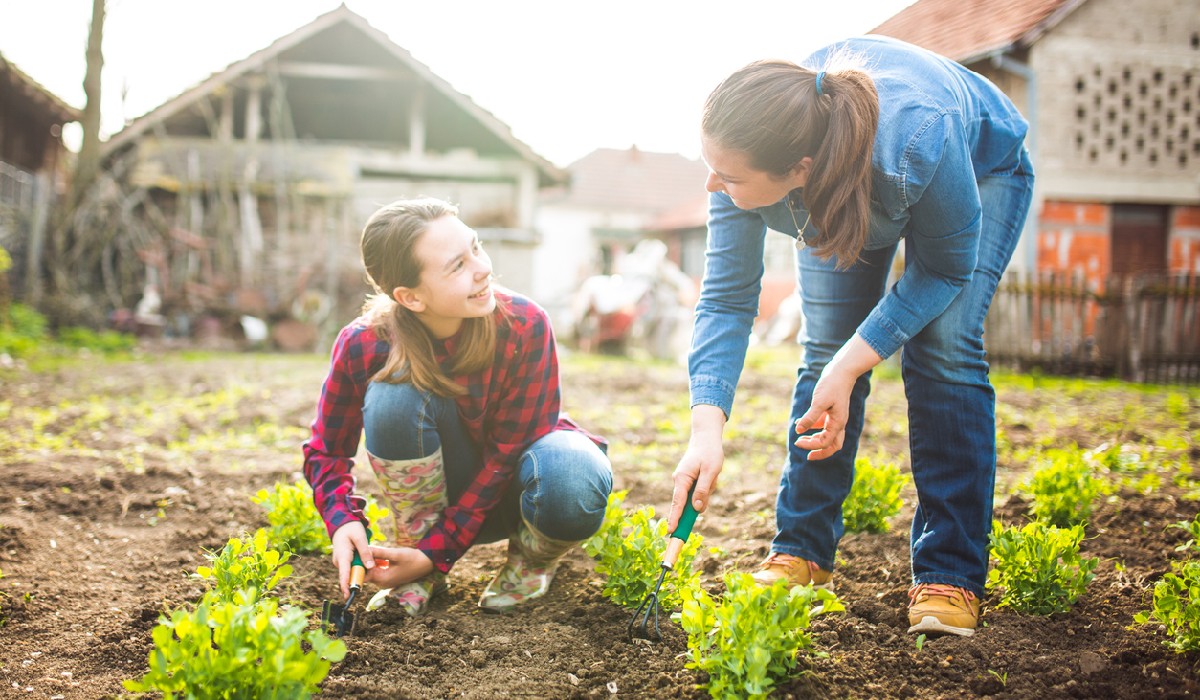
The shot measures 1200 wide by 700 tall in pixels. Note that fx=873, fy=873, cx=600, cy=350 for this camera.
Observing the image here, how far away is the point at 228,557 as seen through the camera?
80.5 inches

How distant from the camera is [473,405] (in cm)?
240

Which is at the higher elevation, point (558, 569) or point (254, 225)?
point (254, 225)

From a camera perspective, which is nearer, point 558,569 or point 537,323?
point 537,323

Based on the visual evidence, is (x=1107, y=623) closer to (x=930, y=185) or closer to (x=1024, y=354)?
(x=930, y=185)

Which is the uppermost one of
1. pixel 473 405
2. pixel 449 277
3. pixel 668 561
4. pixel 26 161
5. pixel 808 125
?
pixel 26 161

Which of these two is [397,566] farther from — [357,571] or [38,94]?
[38,94]

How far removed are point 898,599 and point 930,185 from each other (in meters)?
1.13

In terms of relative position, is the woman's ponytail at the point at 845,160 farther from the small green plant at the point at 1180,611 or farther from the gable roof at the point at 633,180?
the gable roof at the point at 633,180

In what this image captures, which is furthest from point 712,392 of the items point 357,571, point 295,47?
point 295,47

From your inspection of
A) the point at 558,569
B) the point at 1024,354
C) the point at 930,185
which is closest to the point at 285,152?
the point at 1024,354

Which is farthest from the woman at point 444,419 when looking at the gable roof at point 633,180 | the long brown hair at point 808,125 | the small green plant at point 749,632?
the gable roof at point 633,180

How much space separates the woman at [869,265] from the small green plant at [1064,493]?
0.75 meters

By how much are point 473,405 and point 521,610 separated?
22.6 inches

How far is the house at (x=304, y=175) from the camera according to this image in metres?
12.2
